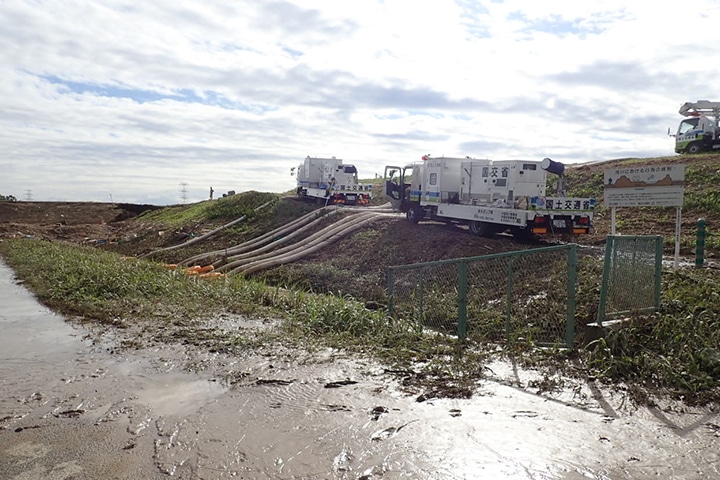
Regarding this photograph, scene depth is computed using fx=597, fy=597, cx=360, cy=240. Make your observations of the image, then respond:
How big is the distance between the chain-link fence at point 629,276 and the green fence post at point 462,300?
1939 millimetres

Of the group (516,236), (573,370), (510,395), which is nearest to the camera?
(510,395)

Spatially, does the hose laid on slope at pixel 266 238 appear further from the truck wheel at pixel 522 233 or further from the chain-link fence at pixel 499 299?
the chain-link fence at pixel 499 299

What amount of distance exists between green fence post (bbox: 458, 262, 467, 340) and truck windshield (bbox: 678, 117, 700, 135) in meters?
27.9

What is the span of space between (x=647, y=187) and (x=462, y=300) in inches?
178

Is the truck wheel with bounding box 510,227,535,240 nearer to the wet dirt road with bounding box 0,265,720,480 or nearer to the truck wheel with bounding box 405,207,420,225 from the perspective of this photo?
the truck wheel with bounding box 405,207,420,225

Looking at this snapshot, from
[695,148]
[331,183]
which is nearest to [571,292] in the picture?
[331,183]

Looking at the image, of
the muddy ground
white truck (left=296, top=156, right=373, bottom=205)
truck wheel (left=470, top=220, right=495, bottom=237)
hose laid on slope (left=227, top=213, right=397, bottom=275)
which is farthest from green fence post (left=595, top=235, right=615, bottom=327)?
white truck (left=296, top=156, right=373, bottom=205)

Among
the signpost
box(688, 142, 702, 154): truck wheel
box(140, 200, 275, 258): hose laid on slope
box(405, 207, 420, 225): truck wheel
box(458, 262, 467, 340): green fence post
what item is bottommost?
box(140, 200, 275, 258): hose laid on slope

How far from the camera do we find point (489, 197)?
1889 cm

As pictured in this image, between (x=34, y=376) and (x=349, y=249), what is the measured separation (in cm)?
1404

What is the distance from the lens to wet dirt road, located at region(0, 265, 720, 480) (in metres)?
4.27

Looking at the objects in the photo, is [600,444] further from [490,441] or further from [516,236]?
[516,236]

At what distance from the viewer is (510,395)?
585 centimetres

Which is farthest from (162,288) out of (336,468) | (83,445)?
(336,468)
